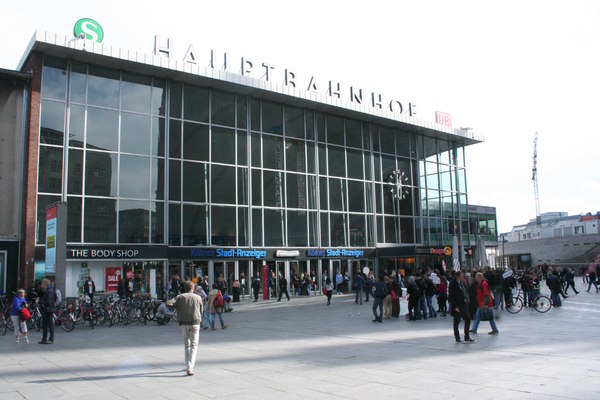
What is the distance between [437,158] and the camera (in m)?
43.8

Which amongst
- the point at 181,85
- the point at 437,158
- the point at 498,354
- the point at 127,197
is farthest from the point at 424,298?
the point at 437,158

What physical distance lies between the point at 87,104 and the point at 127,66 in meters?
3.03

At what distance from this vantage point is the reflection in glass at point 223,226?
3084 cm

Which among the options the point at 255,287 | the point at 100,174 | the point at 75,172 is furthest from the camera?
the point at 255,287

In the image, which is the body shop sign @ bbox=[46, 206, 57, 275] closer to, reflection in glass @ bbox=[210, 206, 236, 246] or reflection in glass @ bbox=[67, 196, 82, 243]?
reflection in glass @ bbox=[67, 196, 82, 243]

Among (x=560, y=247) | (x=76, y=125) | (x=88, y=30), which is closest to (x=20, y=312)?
(x=76, y=125)

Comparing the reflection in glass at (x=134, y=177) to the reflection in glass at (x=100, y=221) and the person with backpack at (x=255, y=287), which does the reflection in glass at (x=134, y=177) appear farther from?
the person with backpack at (x=255, y=287)

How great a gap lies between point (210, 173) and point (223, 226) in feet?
10.7

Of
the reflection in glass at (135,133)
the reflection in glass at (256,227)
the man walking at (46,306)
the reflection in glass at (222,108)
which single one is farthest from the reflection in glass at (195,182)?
the man walking at (46,306)

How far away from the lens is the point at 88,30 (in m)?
26.7

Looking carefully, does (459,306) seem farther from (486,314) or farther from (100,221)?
(100,221)

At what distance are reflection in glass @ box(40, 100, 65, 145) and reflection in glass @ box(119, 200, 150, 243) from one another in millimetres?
4540

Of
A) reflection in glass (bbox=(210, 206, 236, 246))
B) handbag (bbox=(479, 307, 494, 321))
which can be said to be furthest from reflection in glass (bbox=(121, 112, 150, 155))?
handbag (bbox=(479, 307, 494, 321))

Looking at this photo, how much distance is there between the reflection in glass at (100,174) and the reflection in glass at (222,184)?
229 inches
